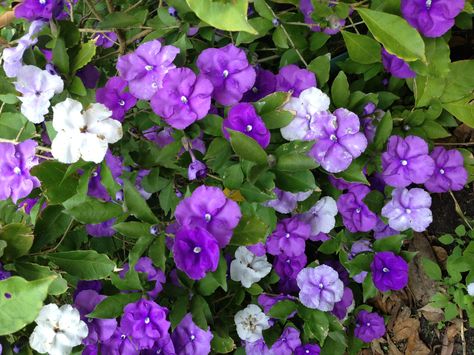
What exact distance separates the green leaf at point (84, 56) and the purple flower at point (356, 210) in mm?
756

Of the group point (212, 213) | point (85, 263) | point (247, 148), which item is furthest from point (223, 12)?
point (85, 263)

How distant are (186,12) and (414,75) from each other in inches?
23.9

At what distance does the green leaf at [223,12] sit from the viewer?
856 millimetres

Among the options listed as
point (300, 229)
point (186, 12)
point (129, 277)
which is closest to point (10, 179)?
point (129, 277)

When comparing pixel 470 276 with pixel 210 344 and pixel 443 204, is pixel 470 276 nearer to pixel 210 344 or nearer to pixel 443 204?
pixel 443 204

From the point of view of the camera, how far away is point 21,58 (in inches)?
45.2

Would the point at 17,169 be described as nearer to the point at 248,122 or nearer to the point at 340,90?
the point at 248,122

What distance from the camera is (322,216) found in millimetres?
1423

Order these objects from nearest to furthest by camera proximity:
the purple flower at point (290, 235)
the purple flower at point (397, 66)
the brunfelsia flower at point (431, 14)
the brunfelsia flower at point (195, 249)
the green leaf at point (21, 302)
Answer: the green leaf at point (21, 302)
the brunfelsia flower at point (195, 249)
the brunfelsia flower at point (431, 14)
the purple flower at point (397, 66)
the purple flower at point (290, 235)

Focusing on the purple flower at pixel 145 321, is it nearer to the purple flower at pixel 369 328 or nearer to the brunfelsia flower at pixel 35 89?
the brunfelsia flower at pixel 35 89

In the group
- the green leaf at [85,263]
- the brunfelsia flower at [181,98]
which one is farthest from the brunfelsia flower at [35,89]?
the green leaf at [85,263]

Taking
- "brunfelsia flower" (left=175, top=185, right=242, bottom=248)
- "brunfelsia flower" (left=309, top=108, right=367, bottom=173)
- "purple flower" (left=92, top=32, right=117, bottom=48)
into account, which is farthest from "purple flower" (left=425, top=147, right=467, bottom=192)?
"purple flower" (left=92, top=32, right=117, bottom=48)

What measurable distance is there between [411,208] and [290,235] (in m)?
0.33

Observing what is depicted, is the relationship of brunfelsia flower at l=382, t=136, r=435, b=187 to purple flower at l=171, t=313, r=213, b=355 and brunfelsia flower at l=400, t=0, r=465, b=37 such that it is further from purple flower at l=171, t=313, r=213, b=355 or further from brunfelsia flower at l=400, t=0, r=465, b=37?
purple flower at l=171, t=313, r=213, b=355
